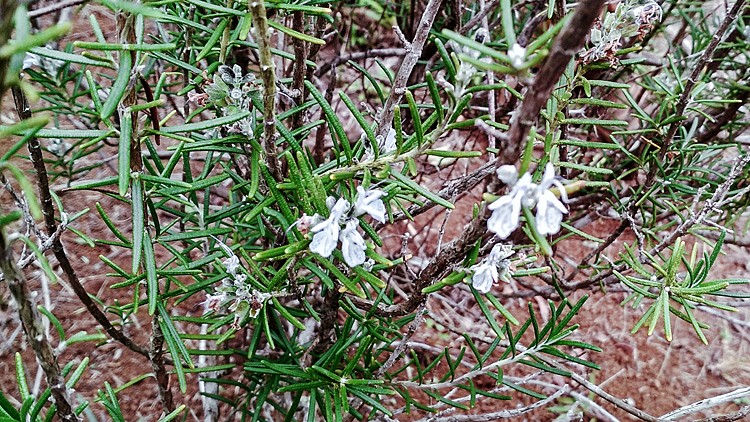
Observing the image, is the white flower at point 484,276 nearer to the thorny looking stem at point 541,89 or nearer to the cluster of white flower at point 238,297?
the thorny looking stem at point 541,89

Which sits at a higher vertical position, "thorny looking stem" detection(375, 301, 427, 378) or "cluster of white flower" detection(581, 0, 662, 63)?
"cluster of white flower" detection(581, 0, 662, 63)

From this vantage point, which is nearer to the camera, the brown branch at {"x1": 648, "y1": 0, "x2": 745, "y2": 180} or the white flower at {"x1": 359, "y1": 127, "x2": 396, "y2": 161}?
the white flower at {"x1": 359, "y1": 127, "x2": 396, "y2": 161}

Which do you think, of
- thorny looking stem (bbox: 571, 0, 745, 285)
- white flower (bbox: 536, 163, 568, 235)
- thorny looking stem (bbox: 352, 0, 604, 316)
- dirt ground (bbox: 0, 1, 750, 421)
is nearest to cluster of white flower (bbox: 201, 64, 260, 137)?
thorny looking stem (bbox: 352, 0, 604, 316)

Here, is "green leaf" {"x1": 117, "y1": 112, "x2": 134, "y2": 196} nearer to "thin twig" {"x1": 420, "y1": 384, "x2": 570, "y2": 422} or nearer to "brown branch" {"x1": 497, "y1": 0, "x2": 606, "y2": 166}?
"brown branch" {"x1": 497, "y1": 0, "x2": 606, "y2": 166}

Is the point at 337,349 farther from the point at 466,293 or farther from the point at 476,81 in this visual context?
the point at 476,81

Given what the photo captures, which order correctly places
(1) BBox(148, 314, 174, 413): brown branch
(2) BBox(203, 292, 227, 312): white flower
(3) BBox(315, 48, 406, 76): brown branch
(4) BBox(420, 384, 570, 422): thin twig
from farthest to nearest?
(3) BBox(315, 48, 406, 76): brown branch < (4) BBox(420, 384, 570, 422): thin twig < (1) BBox(148, 314, 174, 413): brown branch < (2) BBox(203, 292, 227, 312): white flower

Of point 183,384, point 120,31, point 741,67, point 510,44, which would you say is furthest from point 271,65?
point 741,67

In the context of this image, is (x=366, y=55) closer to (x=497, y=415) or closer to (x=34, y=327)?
(x=497, y=415)
